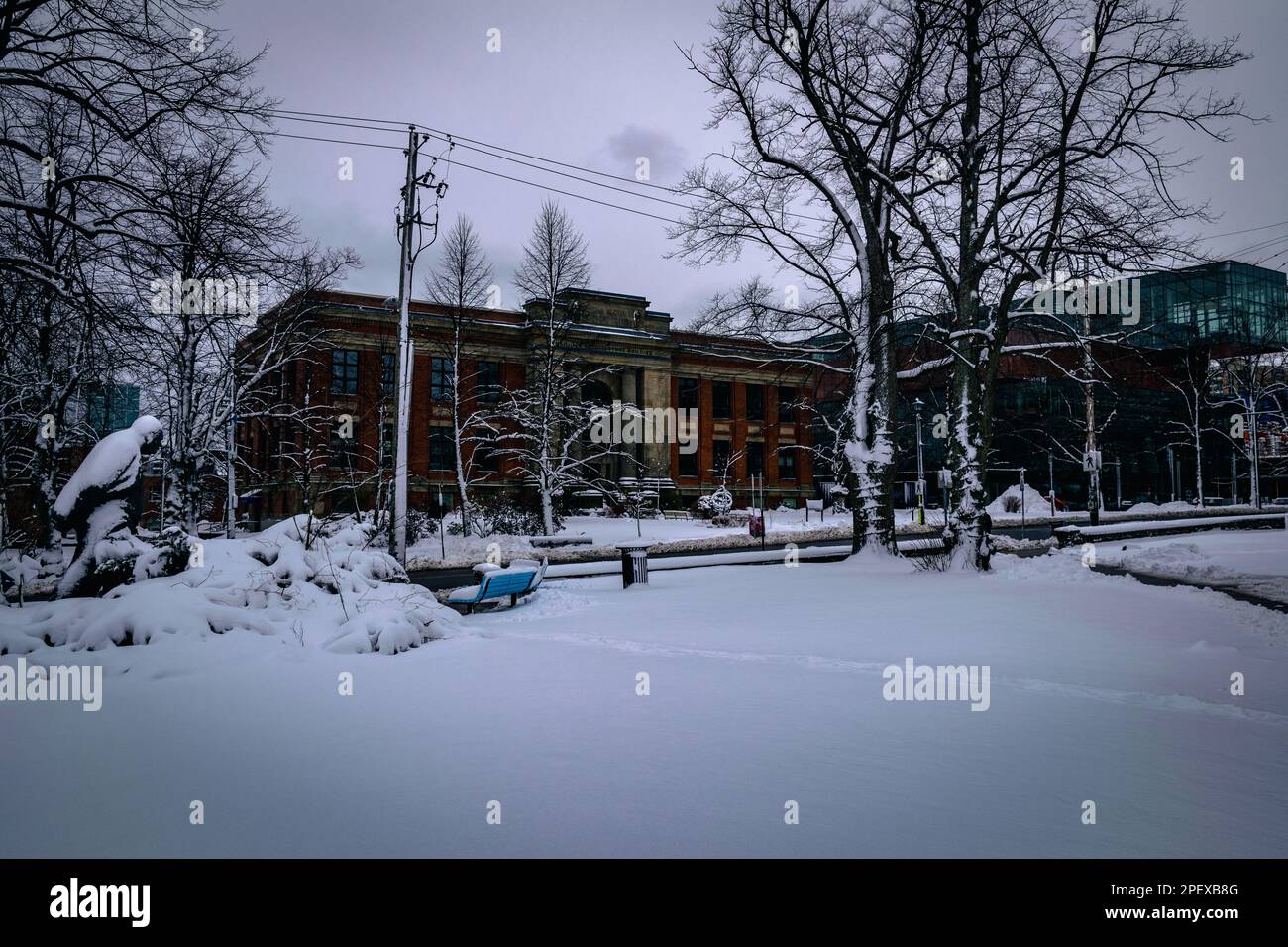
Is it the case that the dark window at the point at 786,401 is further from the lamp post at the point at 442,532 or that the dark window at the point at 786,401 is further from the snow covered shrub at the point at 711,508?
the lamp post at the point at 442,532

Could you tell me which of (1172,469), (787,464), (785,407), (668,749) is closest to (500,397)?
(785,407)

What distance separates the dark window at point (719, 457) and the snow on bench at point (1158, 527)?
25607mm

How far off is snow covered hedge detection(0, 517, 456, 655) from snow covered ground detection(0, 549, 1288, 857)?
343 millimetres

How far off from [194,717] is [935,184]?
630 inches

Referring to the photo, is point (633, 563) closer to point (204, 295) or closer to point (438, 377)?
point (204, 295)

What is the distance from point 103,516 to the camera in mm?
8859

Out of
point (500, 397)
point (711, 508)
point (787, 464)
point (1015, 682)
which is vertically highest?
point (500, 397)

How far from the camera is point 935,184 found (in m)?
14.9

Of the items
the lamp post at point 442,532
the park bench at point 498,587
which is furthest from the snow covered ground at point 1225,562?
the lamp post at point 442,532

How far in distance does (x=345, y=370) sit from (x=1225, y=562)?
38.4 meters

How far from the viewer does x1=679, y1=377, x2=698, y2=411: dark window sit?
48344 mm

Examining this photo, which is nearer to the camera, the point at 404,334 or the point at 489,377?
the point at 404,334

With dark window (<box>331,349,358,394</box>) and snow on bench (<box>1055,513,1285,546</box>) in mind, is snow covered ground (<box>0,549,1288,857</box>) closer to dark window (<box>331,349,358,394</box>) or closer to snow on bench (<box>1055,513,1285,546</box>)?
snow on bench (<box>1055,513,1285,546</box>)
